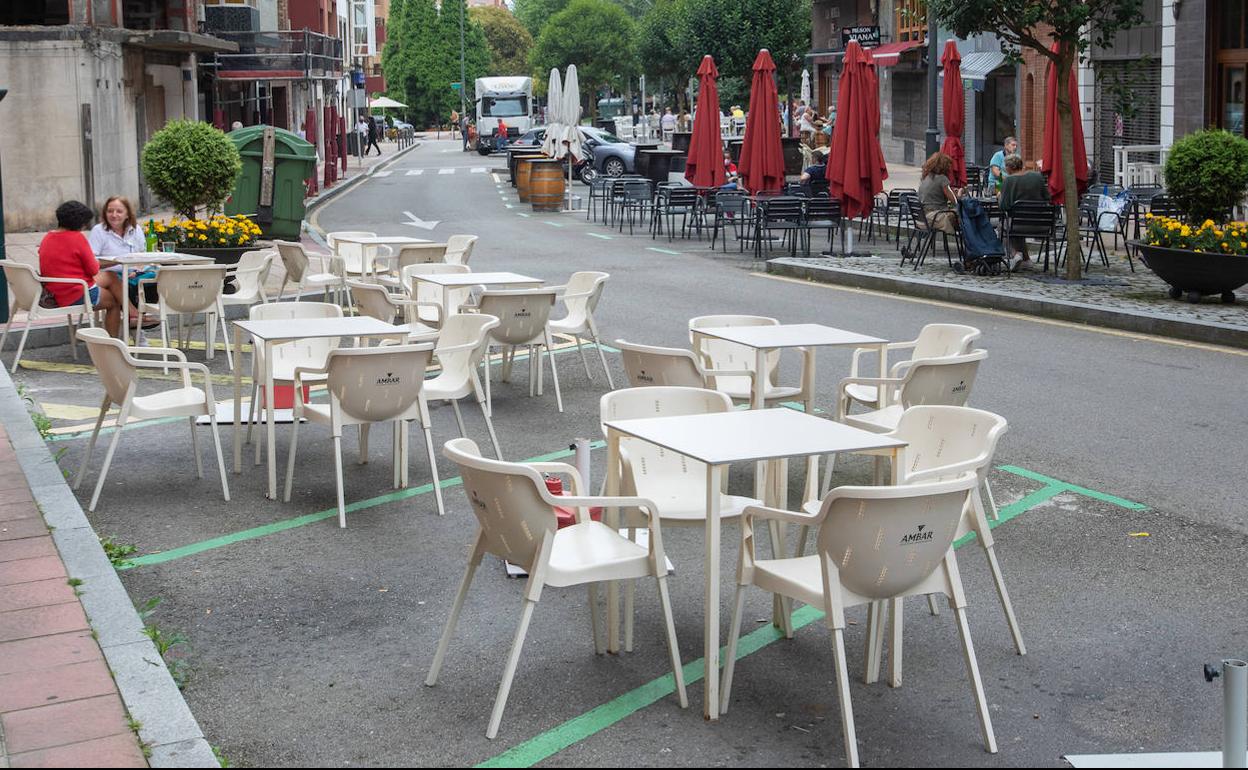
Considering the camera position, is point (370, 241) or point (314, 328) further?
point (370, 241)

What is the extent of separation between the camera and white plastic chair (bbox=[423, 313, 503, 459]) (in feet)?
28.8

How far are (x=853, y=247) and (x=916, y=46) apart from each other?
22.0 m

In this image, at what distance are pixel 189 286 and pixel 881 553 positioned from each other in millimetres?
8382

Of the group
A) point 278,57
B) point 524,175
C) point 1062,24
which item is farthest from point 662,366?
point 278,57

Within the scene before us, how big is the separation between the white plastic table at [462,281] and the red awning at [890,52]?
106 feet

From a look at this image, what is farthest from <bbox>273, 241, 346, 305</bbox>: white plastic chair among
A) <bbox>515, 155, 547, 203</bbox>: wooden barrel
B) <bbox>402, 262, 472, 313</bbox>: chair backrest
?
<bbox>515, 155, 547, 203</bbox>: wooden barrel

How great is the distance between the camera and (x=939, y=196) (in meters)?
18.7

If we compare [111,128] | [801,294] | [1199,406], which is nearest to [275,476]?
[1199,406]

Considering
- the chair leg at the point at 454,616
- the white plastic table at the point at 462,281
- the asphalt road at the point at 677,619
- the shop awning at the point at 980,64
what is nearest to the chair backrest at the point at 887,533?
the asphalt road at the point at 677,619

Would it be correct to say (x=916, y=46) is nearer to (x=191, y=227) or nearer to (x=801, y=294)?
(x=801, y=294)

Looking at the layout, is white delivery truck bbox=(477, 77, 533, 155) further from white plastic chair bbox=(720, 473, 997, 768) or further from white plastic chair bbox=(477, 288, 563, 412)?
white plastic chair bbox=(720, 473, 997, 768)

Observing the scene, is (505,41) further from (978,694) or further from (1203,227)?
(978,694)

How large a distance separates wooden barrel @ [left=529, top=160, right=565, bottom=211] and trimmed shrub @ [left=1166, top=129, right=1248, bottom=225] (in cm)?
1597

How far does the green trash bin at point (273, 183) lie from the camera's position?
22594 millimetres
